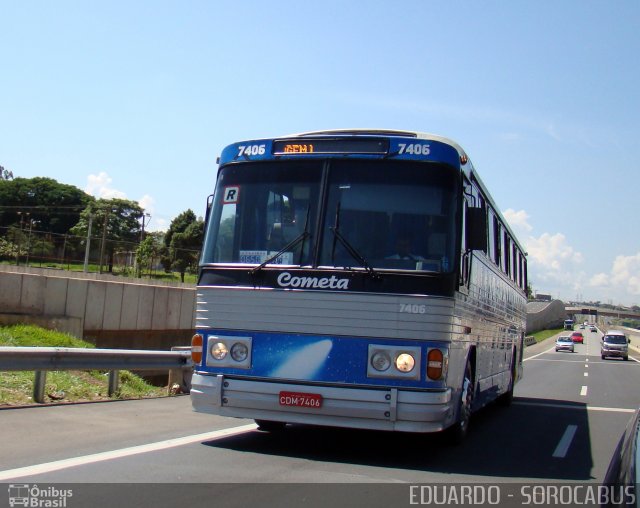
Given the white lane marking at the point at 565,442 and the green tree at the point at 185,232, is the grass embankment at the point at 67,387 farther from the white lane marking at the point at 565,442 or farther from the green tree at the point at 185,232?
the green tree at the point at 185,232

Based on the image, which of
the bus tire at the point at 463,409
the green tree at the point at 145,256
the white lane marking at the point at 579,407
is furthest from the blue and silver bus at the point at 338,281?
the green tree at the point at 145,256

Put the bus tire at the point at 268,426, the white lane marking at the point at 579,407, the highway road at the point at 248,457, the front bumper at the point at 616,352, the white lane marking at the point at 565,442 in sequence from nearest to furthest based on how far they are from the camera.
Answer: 1. the highway road at the point at 248,457
2. the white lane marking at the point at 565,442
3. the bus tire at the point at 268,426
4. the white lane marking at the point at 579,407
5. the front bumper at the point at 616,352

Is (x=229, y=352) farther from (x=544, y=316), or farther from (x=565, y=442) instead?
(x=544, y=316)

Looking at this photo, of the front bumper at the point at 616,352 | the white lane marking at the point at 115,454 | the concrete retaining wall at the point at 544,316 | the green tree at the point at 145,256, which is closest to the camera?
the white lane marking at the point at 115,454

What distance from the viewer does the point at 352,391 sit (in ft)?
26.0

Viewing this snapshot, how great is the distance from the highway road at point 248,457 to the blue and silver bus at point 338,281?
21.5 inches

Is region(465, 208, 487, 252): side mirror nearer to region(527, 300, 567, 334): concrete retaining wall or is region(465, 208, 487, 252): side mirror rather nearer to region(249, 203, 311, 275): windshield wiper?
region(249, 203, 311, 275): windshield wiper

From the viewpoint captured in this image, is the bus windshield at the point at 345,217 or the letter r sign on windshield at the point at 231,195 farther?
the letter r sign on windshield at the point at 231,195

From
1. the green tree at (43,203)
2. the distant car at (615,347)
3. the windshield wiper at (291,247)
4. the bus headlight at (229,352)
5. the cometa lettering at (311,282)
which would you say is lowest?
the distant car at (615,347)

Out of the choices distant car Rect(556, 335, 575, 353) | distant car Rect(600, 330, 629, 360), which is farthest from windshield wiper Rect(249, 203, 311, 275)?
distant car Rect(556, 335, 575, 353)

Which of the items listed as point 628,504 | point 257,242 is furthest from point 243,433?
point 628,504

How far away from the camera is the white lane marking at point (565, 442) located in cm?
965

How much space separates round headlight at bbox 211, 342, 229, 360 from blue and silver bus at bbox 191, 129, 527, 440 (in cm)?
1

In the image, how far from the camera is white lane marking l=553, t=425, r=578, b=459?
9.65 metres
